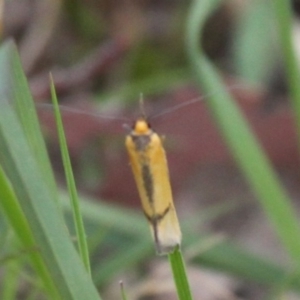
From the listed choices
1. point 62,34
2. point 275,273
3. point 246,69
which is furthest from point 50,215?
point 62,34

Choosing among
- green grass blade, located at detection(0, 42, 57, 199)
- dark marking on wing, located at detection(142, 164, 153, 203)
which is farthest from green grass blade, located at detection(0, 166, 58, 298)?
dark marking on wing, located at detection(142, 164, 153, 203)

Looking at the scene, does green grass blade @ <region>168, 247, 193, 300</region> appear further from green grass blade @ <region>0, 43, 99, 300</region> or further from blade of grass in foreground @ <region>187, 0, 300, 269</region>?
blade of grass in foreground @ <region>187, 0, 300, 269</region>

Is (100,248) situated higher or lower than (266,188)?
higher

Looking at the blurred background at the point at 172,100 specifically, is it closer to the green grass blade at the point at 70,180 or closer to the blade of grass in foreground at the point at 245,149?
the blade of grass in foreground at the point at 245,149

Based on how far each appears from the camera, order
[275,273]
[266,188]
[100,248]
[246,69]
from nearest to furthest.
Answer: [266,188] < [275,273] < [100,248] < [246,69]

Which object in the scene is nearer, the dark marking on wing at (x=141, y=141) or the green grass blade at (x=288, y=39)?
the dark marking on wing at (x=141, y=141)

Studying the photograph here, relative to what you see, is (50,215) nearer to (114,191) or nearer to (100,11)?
(114,191)

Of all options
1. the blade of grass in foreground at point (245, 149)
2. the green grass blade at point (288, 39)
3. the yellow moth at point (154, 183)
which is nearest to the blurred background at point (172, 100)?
the blade of grass in foreground at point (245, 149)
